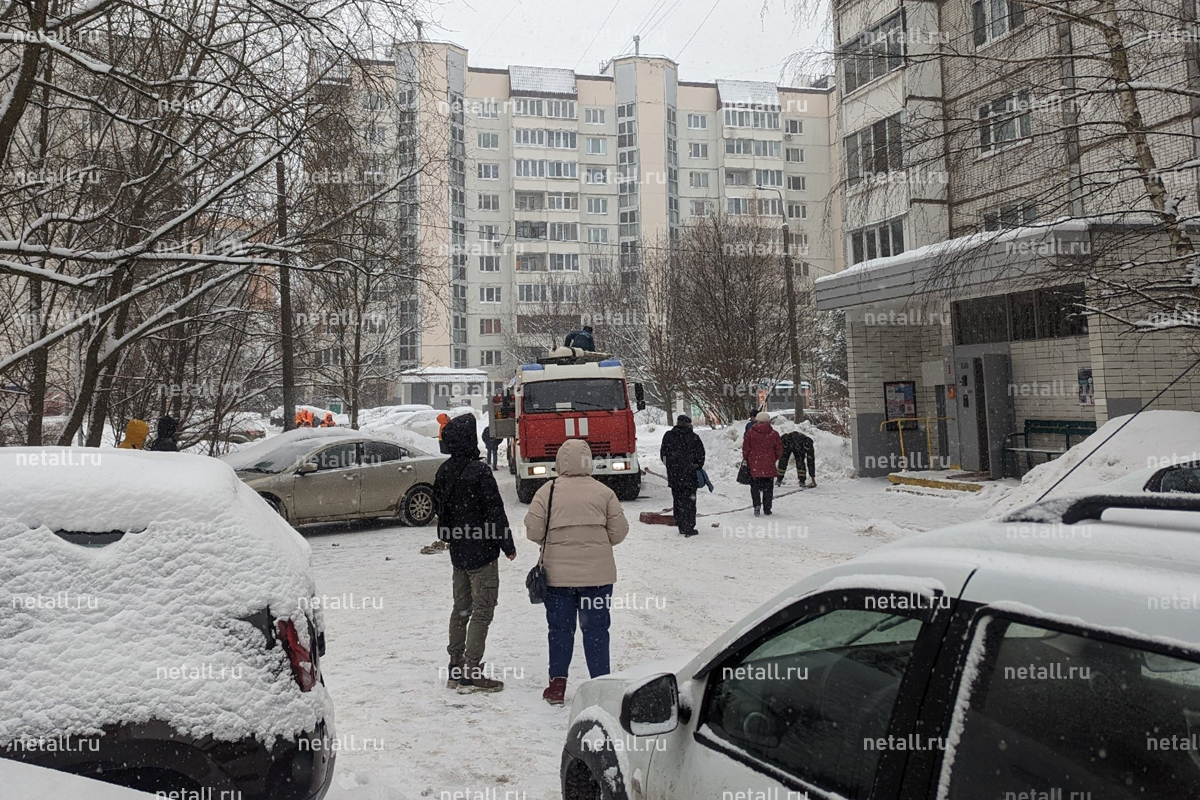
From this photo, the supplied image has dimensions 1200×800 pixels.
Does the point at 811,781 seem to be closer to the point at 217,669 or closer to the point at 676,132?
the point at 217,669

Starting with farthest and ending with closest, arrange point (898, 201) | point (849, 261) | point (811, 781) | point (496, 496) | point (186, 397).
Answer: point (849, 261) → point (898, 201) → point (186, 397) → point (496, 496) → point (811, 781)

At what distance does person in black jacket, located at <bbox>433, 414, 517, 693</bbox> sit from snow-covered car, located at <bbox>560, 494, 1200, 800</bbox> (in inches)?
159

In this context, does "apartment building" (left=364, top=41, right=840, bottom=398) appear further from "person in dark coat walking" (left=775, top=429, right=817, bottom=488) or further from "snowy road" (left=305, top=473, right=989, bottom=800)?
"snowy road" (left=305, top=473, right=989, bottom=800)

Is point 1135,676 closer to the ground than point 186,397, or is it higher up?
closer to the ground

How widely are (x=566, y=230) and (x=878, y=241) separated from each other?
54605 millimetres

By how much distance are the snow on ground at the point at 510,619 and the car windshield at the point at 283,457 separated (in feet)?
4.31

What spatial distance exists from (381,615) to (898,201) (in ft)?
57.9

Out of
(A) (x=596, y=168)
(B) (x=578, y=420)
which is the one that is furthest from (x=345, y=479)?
(A) (x=596, y=168)

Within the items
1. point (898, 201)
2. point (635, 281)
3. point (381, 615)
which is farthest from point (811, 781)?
point (635, 281)

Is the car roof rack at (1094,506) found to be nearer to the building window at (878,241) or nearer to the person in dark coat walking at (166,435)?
the person in dark coat walking at (166,435)

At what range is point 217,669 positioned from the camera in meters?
3.39

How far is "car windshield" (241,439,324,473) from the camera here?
567 inches

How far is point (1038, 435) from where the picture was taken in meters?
18.2

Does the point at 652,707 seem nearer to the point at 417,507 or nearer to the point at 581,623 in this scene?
the point at 581,623
